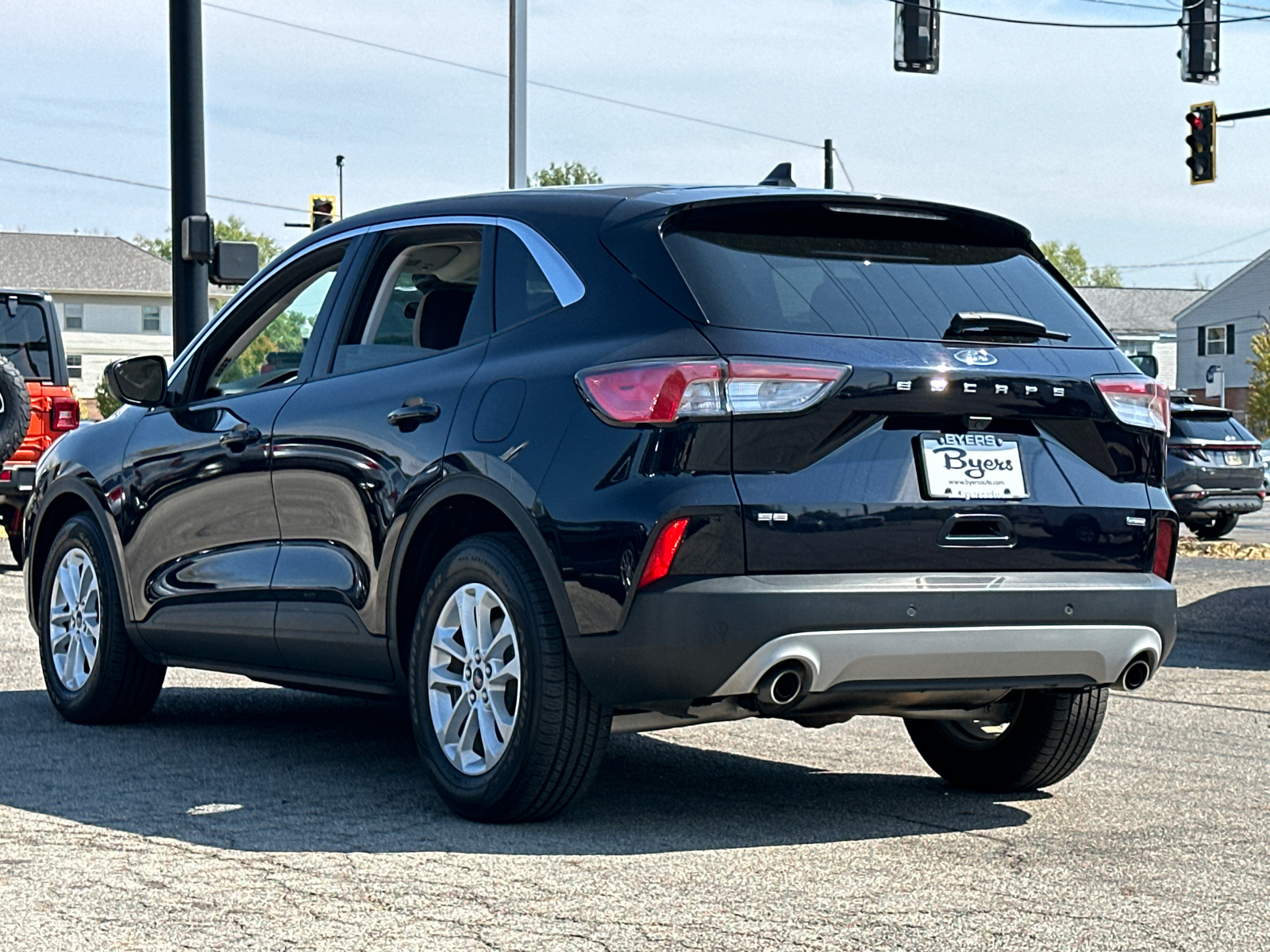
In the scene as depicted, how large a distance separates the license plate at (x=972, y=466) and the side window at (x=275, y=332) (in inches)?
91.6

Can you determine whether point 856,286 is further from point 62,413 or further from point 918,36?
point 918,36

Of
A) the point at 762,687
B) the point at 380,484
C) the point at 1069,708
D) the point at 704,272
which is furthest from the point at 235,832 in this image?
the point at 1069,708

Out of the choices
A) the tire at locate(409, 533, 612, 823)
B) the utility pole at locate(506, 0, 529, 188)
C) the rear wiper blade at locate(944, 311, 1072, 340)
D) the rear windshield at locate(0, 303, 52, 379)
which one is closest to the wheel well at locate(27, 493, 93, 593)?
the tire at locate(409, 533, 612, 823)

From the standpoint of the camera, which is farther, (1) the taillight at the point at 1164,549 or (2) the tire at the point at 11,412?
(2) the tire at the point at 11,412

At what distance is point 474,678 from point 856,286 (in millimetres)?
1532

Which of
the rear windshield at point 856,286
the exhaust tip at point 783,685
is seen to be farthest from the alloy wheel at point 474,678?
the rear windshield at point 856,286

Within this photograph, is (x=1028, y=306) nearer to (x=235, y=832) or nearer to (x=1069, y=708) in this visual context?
(x=1069, y=708)

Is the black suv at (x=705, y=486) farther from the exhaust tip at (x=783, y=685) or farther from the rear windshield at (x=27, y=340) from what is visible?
the rear windshield at (x=27, y=340)

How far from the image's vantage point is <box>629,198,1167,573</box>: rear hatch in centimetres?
498

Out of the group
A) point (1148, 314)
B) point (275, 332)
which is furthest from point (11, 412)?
point (1148, 314)

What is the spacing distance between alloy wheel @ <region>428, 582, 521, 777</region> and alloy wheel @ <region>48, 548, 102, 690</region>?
2.30 metres

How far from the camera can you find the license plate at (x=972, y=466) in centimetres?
511

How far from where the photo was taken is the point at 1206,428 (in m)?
24.0

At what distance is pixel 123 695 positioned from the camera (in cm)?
733
